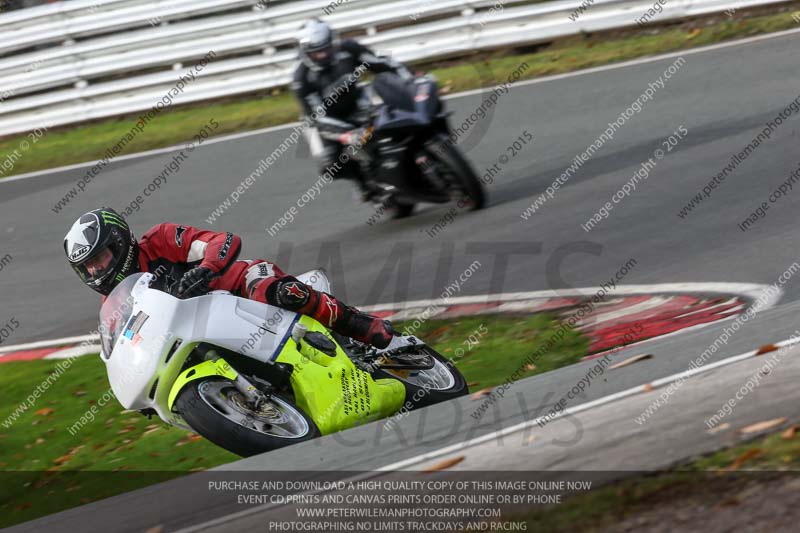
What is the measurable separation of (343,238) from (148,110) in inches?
234

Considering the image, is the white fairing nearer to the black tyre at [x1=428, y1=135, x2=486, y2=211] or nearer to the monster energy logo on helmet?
the monster energy logo on helmet

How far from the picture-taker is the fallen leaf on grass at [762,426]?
378 centimetres

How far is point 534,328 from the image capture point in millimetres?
7277

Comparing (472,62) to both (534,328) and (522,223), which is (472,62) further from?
(534,328)

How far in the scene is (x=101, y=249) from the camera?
18.3ft

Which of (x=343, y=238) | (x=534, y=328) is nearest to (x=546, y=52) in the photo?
(x=343, y=238)

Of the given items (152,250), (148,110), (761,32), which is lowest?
(148,110)

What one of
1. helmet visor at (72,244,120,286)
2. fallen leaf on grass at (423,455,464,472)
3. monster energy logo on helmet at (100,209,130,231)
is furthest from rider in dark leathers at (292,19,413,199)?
fallen leaf on grass at (423,455,464,472)

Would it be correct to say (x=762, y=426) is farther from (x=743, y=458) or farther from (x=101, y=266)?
(x=101, y=266)

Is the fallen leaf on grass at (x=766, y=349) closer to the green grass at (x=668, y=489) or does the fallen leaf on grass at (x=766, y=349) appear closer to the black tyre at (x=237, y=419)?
the green grass at (x=668, y=489)

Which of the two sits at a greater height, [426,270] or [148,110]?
[426,270]

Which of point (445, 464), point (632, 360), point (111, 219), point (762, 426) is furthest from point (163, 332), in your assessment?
point (762, 426)

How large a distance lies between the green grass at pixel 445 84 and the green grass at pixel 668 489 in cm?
960

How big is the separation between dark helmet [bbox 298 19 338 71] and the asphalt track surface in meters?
1.61
